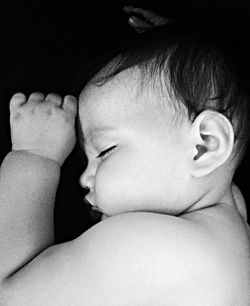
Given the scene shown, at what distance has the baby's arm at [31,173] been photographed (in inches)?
34.5

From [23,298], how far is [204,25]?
0.60 meters

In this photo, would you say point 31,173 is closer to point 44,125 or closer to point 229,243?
point 44,125

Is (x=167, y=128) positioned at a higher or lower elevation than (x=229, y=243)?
higher

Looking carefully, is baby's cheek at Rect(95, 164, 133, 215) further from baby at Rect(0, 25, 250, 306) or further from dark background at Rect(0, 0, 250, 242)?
dark background at Rect(0, 0, 250, 242)

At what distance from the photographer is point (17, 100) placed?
0.98 meters

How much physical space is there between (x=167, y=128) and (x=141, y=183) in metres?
0.09

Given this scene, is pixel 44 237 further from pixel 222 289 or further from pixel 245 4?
pixel 245 4

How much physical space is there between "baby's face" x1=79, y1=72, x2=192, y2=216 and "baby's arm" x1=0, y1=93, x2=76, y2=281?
7 cm

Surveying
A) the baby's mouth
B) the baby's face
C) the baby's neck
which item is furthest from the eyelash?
the baby's neck

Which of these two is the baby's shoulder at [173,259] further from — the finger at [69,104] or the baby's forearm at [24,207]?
the finger at [69,104]

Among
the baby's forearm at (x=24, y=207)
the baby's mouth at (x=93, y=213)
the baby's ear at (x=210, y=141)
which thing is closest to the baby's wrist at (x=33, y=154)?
the baby's forearm at (x=24, y=207)

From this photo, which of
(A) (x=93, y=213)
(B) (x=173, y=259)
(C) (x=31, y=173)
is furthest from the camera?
(A) (x=93, y=213)

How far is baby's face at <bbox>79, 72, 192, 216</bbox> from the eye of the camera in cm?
89

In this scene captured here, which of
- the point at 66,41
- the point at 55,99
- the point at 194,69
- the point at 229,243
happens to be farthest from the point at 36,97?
the point at 229,243
